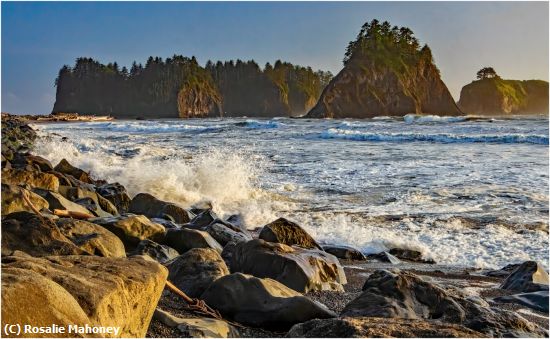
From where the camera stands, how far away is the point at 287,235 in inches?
213

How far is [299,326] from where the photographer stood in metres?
2.55

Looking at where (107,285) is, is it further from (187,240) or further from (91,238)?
(187,240)

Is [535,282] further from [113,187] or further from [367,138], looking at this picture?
[367,138]

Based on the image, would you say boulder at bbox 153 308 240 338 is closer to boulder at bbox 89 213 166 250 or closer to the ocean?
boulder at bbox 89 213 166 250

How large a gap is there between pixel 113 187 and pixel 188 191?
1773mm

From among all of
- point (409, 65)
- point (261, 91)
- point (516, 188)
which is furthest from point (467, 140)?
point (261, 91)

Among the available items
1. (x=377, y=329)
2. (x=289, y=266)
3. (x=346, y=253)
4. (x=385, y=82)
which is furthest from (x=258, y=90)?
(x=377, y=329)

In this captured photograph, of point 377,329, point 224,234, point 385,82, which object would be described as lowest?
point 224,234

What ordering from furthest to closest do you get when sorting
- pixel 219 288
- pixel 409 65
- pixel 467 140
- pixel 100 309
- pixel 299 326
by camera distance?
pixel 409 65 → pixel 467 140 → pixel 219 288 → pixel 299 326 → pixel 100 309

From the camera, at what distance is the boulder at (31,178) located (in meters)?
6.96

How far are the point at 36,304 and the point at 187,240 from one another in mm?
3234

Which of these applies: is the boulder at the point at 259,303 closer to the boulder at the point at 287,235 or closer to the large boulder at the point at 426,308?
the large boulder at the point at 426,308

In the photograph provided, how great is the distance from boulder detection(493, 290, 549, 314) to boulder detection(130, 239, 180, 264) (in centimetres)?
273

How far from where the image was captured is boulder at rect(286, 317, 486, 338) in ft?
7.42
